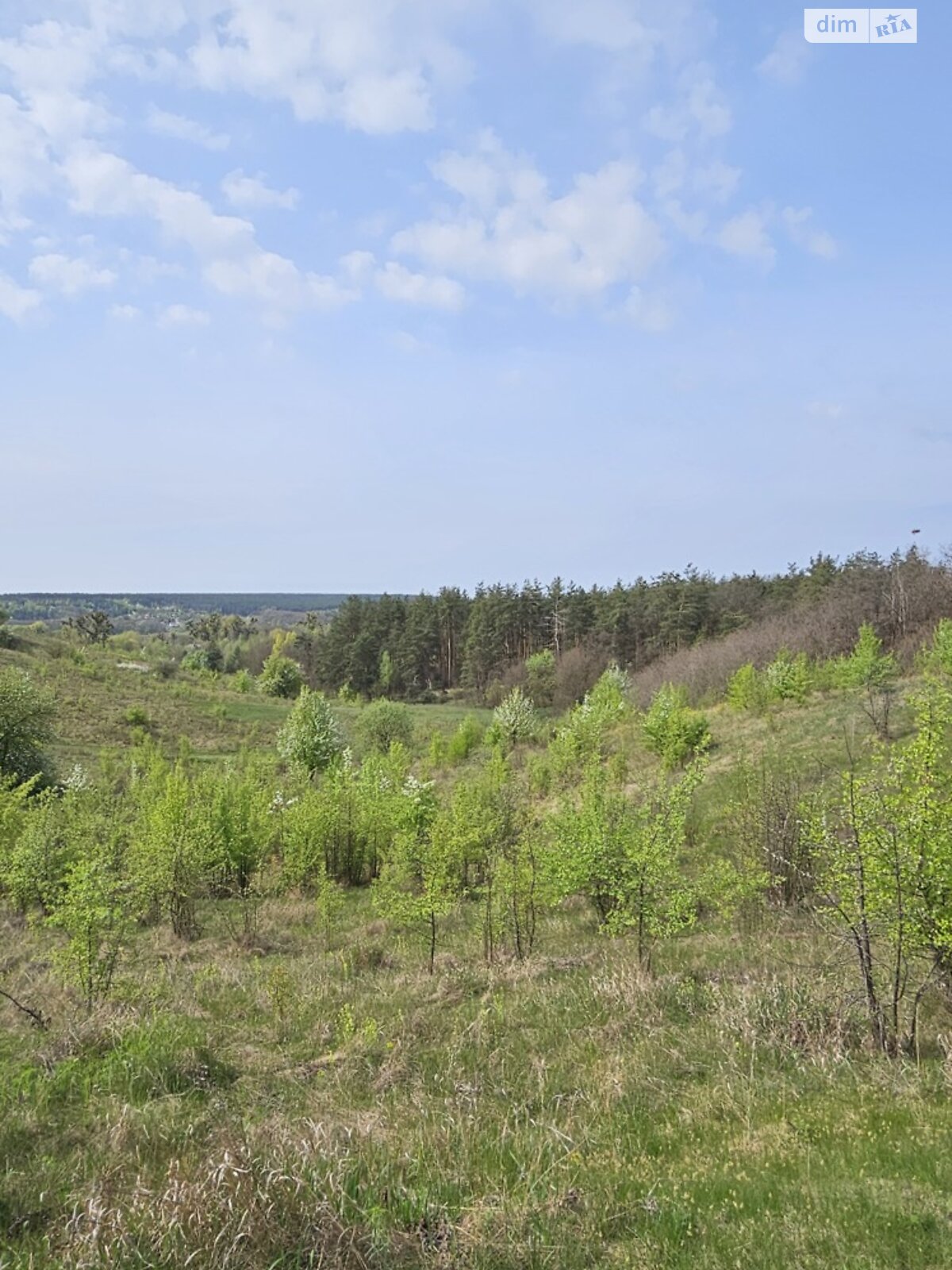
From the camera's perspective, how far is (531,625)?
215 feet

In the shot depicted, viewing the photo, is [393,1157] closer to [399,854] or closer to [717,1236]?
[717,1236]

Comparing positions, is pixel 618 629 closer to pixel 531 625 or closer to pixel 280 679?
pixel 531 625

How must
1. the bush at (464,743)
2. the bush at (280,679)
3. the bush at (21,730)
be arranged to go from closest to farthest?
the bush at (21,730)
the bush at (464,743)
the bush at (280,679)

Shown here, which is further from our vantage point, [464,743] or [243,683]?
[243,683]

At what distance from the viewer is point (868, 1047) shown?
5777 mm

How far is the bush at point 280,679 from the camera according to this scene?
58812 mm

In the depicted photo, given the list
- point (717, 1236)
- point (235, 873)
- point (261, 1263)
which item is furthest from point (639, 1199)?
point (235, 873)

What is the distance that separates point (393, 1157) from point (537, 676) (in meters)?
51.8

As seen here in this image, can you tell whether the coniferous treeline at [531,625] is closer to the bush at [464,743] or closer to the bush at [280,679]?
the bush at [280,679]

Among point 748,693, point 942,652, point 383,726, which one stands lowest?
point 383,726

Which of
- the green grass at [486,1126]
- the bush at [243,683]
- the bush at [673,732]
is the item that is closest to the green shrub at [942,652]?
the bush at [673,732]

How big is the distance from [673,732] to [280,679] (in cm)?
4489

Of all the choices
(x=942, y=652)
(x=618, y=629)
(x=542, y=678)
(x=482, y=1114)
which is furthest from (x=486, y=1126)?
(x=618, y=629)

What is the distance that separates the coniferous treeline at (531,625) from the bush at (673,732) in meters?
24.5
